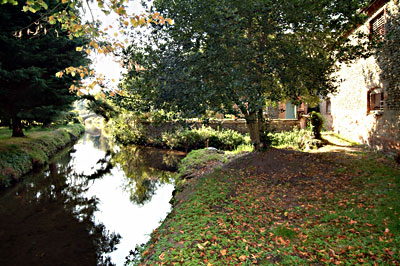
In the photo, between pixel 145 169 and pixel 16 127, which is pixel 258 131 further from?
pixel 16 127

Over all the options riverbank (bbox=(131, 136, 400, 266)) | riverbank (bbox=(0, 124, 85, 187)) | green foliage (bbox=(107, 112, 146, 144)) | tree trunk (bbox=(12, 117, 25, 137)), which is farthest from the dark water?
green foliage (bbox=(107, 112, 146, 144))

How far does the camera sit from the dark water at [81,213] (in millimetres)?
6145

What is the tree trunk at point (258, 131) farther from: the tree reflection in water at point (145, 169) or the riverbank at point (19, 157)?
the riverbank at point (19, 157)

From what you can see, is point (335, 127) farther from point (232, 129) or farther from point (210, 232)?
point (210, 232)

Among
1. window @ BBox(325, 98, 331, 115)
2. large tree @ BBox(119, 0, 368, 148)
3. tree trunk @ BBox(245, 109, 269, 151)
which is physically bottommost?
tree trunk @ BBox(245, 109, 269, 151)

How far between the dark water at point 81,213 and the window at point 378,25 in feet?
36.6

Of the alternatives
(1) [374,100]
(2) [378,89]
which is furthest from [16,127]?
(1) [374,100]

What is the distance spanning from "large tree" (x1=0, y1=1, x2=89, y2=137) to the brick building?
44.0 feet

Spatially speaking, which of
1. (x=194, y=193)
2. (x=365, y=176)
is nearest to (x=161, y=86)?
(x=194, y=193)

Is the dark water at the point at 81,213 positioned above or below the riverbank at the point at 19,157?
below

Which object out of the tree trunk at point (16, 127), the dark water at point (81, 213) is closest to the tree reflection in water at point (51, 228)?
the dark water at point (81, 213)

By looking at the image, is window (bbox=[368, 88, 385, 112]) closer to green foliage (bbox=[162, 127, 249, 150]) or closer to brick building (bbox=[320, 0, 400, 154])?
brick building (bbox=[320, 0, 400, 154])

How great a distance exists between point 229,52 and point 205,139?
1190cm

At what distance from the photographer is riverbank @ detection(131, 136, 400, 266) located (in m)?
4.20
